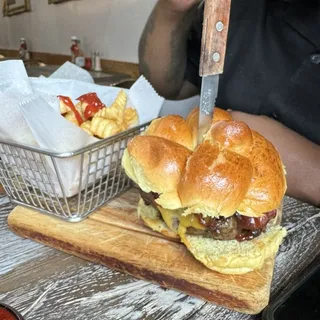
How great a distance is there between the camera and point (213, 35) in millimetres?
595

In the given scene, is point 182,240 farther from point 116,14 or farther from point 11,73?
point 116,14

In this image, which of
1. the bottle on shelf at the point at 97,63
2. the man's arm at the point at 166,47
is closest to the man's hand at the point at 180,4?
the man's arm at the point at 166,47

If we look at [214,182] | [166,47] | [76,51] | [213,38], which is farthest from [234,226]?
[76,51]

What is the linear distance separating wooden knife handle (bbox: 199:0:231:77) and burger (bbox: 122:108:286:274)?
0.11 metres

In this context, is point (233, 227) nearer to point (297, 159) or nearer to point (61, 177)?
point (61, 177)

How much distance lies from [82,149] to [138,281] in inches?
10.0

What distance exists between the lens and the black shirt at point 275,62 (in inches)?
44.8

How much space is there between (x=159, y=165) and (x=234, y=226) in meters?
0.16

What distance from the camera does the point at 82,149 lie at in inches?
27.7

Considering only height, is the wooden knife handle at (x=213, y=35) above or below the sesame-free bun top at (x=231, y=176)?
above

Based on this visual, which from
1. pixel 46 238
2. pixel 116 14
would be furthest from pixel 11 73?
pixel 116 14

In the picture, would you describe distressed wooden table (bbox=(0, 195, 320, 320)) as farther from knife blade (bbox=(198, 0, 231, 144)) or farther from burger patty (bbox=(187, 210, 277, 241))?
knife blade (bbox=(198, 0, 231, 144))

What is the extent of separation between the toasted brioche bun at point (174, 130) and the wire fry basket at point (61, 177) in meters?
0.10

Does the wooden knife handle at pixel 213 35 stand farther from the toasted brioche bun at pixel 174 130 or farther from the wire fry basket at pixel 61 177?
the wire fry basket at pixel 61 177
